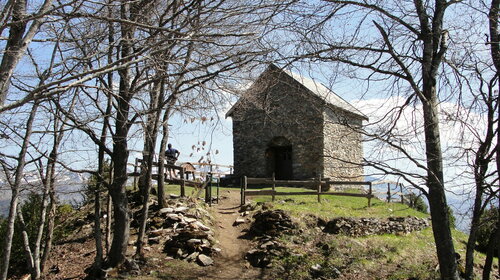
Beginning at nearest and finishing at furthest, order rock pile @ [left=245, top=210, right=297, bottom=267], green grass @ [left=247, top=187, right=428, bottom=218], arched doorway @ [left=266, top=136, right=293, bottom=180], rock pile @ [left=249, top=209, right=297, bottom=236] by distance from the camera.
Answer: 1. rock pile @ [left=245, top=210, right=297, bottom=267]
2. rock pile @ [left=249, top=209, right=297, bottom=236]
3. green grass @ [left=247, top=187, right=428, bottom=218]
4. arched doorway @ [left=266, top=136, right=293, bottom=180]

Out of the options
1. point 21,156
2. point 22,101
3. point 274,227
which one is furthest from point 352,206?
point 22,101

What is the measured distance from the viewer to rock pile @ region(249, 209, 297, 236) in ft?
40.5

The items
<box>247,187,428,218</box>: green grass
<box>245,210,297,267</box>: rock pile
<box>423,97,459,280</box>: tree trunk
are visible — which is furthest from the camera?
<box>247,187,428,218</box>: green grass

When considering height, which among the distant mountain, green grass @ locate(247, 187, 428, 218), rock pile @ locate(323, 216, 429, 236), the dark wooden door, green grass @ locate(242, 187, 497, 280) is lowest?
green grass @ locate(242, 187, 497, 280)

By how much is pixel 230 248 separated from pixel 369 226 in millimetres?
5049

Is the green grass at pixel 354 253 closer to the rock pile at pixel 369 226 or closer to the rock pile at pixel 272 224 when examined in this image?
the rock pile at pixel 369 226

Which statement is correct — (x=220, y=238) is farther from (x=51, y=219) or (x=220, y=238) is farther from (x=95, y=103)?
(x=95, y=103)

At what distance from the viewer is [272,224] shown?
12.5 metres

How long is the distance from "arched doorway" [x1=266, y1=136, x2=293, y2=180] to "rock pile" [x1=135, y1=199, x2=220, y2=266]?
10505 millimetres

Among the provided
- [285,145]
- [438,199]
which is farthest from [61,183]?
[285,145]

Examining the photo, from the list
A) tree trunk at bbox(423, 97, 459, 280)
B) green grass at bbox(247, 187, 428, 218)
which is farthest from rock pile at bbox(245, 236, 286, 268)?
tree trunk at bbox(423, 97, 459, 280)

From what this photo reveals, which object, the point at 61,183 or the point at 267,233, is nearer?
the point at 61,183

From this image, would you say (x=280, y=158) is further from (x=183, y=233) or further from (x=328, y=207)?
(x=183, y=233)

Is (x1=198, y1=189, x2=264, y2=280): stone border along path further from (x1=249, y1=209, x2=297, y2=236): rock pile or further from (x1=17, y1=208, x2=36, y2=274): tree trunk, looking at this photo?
(x1=17, y1=208, x2=36, y2=274): tree trunk
